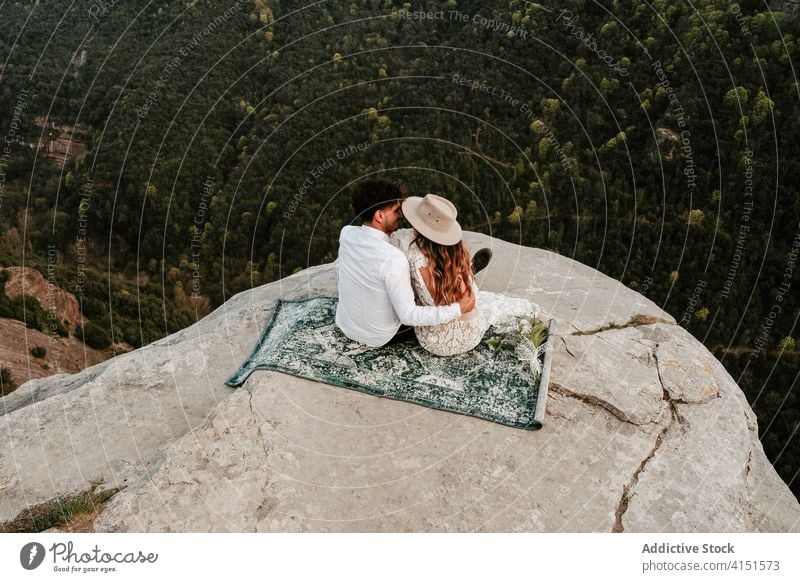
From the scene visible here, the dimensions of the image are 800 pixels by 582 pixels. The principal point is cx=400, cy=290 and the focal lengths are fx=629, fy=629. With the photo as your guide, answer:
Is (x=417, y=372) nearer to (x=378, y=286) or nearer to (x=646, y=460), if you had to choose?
(x=378, y=286)

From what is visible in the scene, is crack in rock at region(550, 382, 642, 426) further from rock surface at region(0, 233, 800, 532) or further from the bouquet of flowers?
the bouquet of flowers

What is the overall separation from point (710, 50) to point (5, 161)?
3479 cm

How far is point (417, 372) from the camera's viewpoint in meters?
5.52

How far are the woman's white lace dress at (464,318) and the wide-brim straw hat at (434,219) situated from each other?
0.82ft

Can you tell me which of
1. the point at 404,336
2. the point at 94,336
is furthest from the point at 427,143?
the point at 404,336

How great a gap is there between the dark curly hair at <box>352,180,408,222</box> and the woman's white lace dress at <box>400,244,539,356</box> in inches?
17.3

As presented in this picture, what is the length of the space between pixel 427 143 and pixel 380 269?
21010 millimetres

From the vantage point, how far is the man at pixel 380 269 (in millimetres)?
4898

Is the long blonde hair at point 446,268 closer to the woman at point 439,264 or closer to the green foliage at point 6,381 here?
the woman at point 439,264

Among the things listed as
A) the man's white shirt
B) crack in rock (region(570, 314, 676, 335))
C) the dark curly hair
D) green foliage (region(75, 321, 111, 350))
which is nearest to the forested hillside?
green foliage (region(75, 321, 111, 350))

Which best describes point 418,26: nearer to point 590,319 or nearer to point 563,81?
point 563,81

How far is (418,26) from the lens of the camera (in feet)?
99.9

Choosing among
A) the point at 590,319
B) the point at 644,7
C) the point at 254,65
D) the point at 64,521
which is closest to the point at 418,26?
the point at 254,65

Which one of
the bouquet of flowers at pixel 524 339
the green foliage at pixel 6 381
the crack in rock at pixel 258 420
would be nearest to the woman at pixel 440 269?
the bouquet of flowers at pixel 524 339
